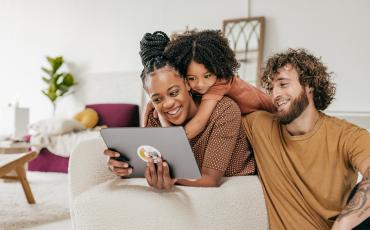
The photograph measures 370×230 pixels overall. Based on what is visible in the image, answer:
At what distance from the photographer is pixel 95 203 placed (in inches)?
39.8

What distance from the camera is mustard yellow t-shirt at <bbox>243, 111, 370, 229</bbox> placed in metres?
1.18

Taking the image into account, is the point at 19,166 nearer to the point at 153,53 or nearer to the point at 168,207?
the point at 153,53

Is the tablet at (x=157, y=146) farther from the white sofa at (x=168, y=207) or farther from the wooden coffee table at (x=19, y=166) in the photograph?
the wooden coffee table at (x=19, y=166)

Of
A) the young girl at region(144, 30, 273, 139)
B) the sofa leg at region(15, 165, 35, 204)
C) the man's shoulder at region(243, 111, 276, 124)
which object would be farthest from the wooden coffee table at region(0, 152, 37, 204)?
the man's shoulder at region(243, 111, 276, 124)

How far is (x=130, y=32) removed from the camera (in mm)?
4988

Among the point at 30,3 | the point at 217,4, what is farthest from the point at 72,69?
the point at 217,4

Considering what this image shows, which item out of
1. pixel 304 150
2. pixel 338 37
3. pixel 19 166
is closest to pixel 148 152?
pixel 304 150

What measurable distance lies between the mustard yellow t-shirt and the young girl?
28cm

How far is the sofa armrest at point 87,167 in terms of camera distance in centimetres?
120

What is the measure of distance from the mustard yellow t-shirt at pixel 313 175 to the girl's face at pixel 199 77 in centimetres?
33

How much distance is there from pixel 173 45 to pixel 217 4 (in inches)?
130

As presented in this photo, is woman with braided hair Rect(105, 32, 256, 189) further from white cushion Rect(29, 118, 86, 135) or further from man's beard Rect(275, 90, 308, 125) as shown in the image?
white cushion Rect(29, 118, 86, 135)

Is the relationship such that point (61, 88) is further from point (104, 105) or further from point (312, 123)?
point (312, 123)

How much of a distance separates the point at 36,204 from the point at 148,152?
2148mm
